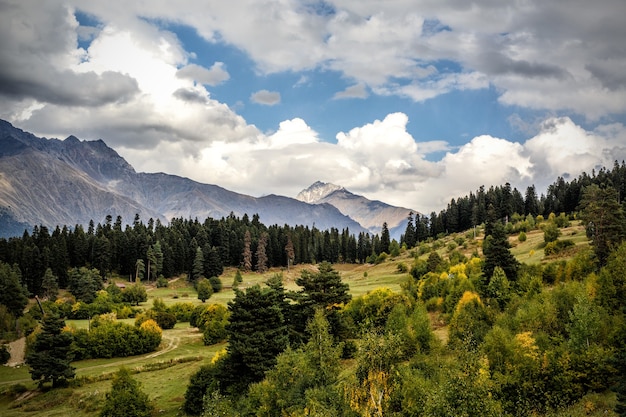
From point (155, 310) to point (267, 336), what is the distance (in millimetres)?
48290

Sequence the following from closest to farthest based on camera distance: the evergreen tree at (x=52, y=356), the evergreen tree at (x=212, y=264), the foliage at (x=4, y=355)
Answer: the evergreen tree at (x=52, y=356), the foliage at (x=4, y=355), the evergreen tree at (x=212, y=264)

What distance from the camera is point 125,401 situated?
152 feet

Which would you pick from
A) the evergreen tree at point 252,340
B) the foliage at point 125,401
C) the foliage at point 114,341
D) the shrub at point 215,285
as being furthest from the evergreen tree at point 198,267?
the foliage at point 125,401

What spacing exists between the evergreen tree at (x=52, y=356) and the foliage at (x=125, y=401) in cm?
1754

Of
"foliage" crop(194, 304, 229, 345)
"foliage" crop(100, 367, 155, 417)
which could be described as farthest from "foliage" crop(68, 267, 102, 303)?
"foliage" crop(100, 367, 155, 417)

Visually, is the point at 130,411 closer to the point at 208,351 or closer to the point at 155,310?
the point at 208,351

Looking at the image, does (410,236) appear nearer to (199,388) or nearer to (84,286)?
(84,286)

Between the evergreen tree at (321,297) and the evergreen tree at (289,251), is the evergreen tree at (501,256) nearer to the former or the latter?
the evergreen tree at (321,297)

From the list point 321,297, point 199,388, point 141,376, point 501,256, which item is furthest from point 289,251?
point 199,388

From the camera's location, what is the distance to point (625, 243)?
52188mm

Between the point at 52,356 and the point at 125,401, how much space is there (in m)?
21.9

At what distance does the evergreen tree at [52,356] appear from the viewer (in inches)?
2341

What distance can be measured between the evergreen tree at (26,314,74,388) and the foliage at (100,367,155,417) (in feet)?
57.5

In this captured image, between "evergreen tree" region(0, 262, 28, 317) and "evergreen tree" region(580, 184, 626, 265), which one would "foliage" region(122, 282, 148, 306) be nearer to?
"evergreen tree" region(0, 262, 28, 317)
